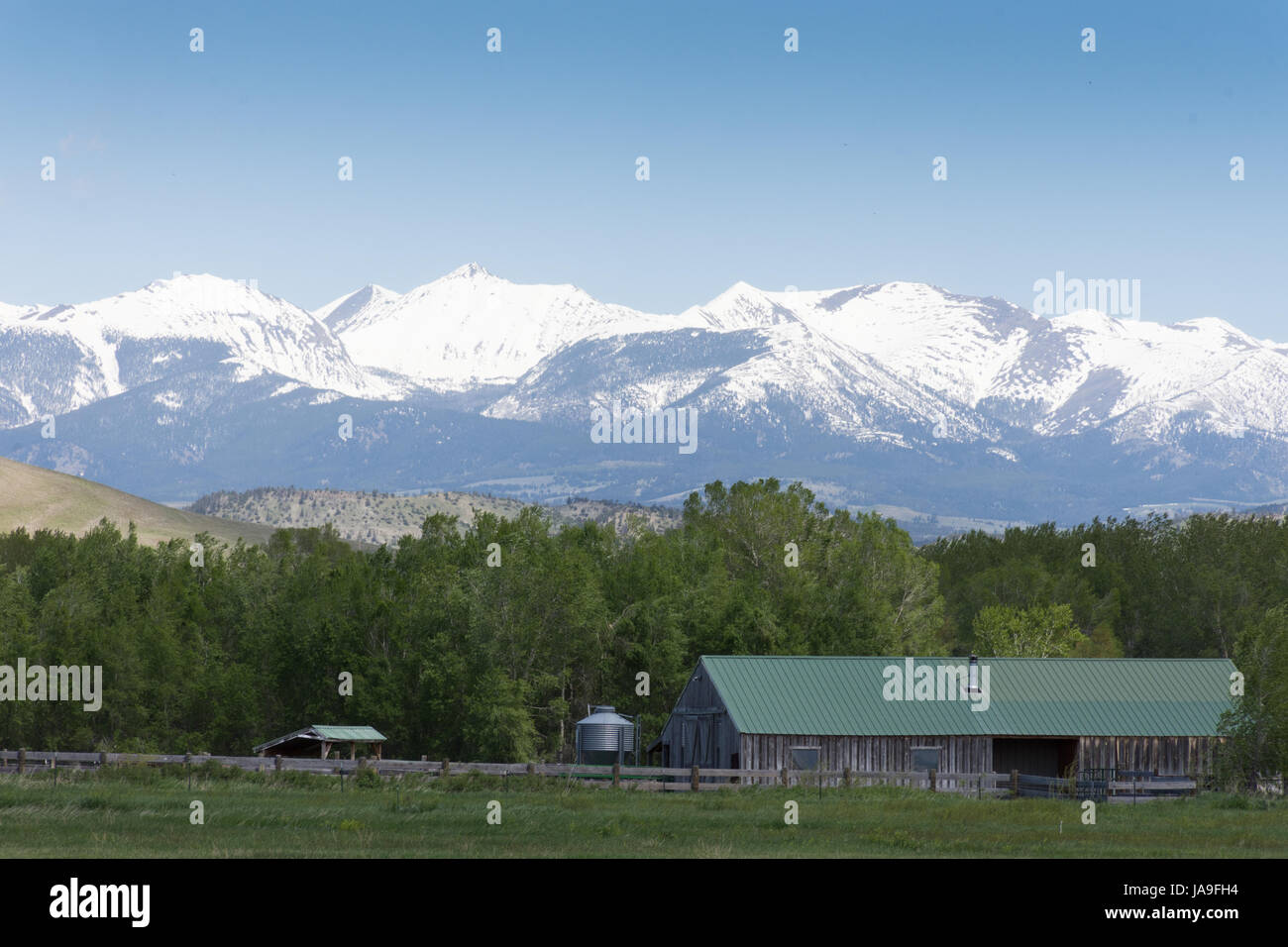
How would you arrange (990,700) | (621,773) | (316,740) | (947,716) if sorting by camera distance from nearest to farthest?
(621,773), (947,716), (316,740), (990,700)

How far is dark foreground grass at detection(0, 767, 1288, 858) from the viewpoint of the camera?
26.5m

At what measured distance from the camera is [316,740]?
58156 mm

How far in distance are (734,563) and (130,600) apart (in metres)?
37.8

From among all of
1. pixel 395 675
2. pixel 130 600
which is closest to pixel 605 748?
pixel 395 675

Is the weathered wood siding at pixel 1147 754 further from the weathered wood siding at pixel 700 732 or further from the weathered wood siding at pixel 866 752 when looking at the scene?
the weathered wood siding at pixel 700 732

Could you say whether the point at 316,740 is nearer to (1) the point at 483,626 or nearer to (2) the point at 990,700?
(1) the point at 483,626

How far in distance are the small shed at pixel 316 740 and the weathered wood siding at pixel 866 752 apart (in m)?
14.3

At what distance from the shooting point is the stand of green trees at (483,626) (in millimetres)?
73000

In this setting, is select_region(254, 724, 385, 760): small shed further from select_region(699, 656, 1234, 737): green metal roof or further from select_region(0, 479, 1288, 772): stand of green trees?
select_region(699, 656, 1234, 737): green metal roof

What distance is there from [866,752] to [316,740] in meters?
20.5

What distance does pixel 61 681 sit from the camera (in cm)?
8125

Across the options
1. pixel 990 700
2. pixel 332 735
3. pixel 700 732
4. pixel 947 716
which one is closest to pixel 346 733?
pixel 332 735
